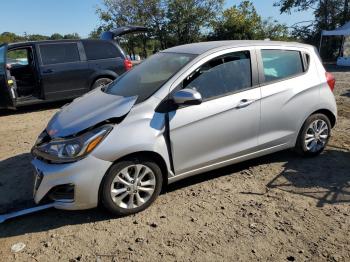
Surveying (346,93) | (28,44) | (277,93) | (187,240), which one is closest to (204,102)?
(277,93)

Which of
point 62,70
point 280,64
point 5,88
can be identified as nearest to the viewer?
point 280,64

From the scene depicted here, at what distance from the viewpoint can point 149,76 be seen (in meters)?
4.52

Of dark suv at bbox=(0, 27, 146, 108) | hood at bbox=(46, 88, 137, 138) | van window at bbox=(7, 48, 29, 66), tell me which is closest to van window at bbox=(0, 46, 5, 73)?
dark suv at bbox=(0, 27, 146, 108)

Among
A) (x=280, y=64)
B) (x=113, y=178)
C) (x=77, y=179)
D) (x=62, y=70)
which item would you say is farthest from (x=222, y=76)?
(x=62, y=70)

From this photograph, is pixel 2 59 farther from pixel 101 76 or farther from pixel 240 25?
pixel 240 25

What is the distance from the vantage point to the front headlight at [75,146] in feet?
11.7

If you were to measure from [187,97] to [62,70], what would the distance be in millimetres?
6273

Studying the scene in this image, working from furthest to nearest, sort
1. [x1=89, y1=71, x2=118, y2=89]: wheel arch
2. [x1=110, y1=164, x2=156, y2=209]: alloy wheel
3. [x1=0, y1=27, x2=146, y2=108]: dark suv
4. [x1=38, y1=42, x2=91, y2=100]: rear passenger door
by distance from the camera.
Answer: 1. [x1=89, y1=71, x2=118, y2=89]: wheel arch
2. [x1=38, y1=42, x2=91, y2=100]: rear passenger door
3. [x1=0, y1=27, x2=146, y2=108]: dark suv
4. [x1=110, y1=164, x2=156, y2=209]: alloy wheel

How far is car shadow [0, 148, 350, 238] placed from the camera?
3875 mm

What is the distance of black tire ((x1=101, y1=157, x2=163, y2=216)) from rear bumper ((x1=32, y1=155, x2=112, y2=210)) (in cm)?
7

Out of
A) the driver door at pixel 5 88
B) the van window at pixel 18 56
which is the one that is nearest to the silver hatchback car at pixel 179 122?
the driver door at pixel 5 88

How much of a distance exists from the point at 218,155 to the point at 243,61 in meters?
1.17

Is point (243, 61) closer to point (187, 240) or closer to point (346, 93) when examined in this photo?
point (187, 240)

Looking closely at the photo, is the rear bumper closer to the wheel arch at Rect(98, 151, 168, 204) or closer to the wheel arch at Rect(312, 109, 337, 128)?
the wheel arch at Rect(98, 151, 168, 204)
